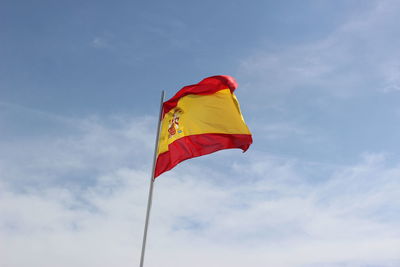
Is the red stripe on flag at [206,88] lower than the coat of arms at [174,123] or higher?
higher

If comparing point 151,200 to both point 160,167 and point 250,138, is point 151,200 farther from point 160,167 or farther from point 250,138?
point 250,138

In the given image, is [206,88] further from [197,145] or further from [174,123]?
[197,145]

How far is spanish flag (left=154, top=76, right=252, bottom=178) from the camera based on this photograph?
71.0 feet

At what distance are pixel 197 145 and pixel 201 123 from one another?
1.28m

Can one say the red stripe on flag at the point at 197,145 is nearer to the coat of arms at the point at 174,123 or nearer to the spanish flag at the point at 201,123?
the spanish flag at the point at 201,123

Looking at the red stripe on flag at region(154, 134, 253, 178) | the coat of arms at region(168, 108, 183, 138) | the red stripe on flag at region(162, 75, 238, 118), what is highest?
the red stripe on flag at region(162, 75, 238, 118)

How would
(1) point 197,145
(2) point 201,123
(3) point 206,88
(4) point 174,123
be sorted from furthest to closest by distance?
(3) point 206,88 < (4) point 174,123 < (2) point 201,123 < (1) point 197,145

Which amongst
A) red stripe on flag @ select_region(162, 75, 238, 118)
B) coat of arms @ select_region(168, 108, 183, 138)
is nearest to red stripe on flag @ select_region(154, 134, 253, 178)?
coat of arms @ select_region(168, 108, 183, 138)

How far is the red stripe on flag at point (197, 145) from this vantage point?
21.5m

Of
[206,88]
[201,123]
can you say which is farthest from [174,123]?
[206,88]

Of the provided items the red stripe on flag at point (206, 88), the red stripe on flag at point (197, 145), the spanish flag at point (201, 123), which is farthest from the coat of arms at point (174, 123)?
the red stripe on flag at point (197, 145)

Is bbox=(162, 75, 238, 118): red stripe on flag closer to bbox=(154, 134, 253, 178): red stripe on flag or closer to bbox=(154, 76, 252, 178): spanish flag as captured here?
bbox=(154, 76, 252, 178): spanish flag

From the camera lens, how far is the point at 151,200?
19.0m

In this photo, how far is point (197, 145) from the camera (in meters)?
21.7
